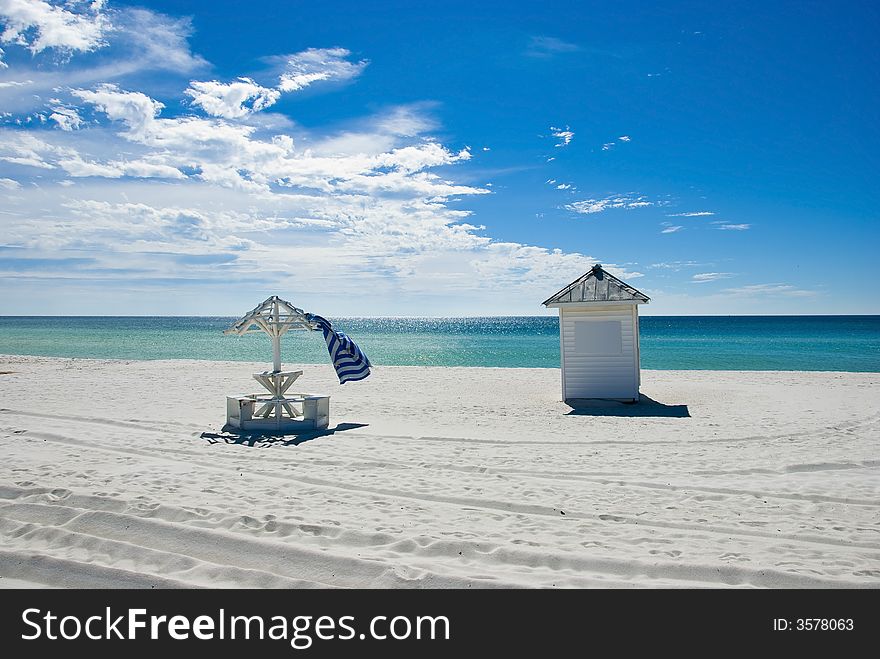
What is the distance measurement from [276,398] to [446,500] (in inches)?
207

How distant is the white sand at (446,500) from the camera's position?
13.8ft

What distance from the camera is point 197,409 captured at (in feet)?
39.5

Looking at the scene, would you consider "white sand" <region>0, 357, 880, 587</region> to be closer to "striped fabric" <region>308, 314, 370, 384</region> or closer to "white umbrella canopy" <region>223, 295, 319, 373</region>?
"striped fabric" <region>308, 314, 370, 384</region>

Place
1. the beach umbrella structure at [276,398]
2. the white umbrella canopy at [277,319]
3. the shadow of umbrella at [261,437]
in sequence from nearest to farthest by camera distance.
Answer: the shadow of umbrella at [261,437] → the beach umbrella structure at [276,398] → the white umbrella canopy at [277,319]

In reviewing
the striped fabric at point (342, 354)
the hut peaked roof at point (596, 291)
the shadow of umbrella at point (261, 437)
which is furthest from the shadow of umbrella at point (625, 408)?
the shadow of umbrella at point (261, 437)

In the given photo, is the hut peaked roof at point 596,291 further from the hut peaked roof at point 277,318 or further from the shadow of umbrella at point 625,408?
the hut peaked roof at point 277,318

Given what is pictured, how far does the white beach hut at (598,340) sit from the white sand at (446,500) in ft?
6.40

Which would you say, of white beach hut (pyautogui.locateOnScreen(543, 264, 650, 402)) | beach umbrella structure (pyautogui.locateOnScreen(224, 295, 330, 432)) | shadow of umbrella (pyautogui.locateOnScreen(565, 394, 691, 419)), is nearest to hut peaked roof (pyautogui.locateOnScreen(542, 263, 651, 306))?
white beach hut (pyautogui.locateOnScreen(543, 264, 650, 402))

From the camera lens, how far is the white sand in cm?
421

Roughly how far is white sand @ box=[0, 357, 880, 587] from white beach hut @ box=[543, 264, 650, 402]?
1950 millimetres

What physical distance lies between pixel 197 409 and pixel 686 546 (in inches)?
397
